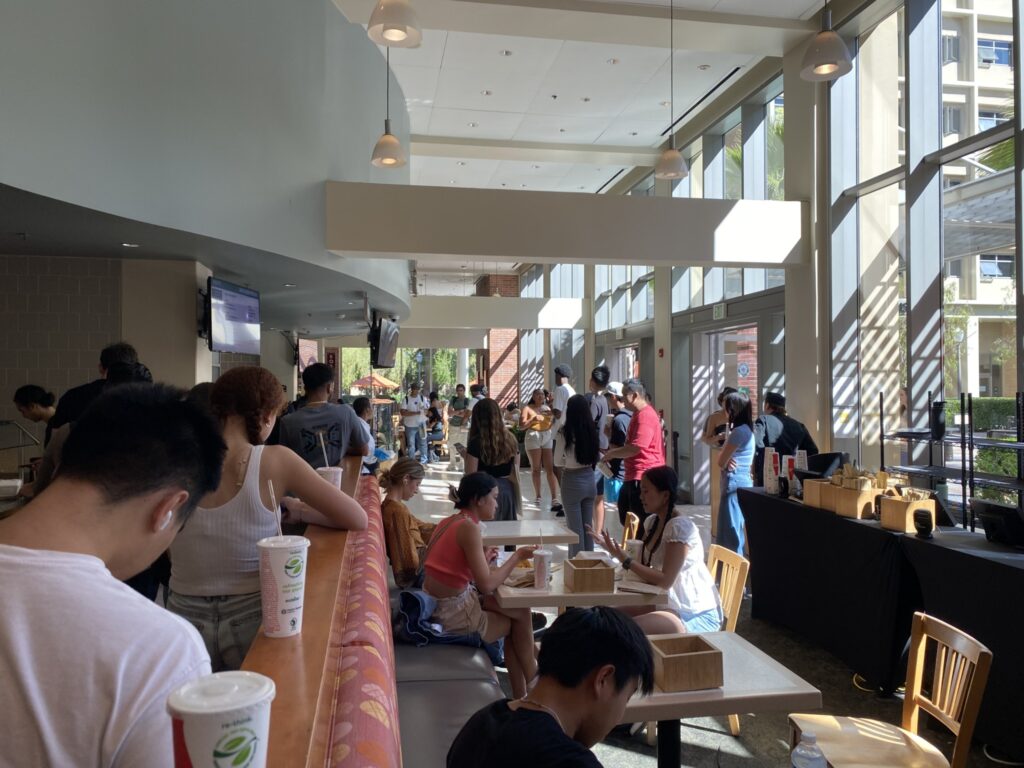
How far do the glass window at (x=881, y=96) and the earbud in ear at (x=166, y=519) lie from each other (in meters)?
6.46

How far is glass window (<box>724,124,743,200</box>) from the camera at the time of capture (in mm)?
8812

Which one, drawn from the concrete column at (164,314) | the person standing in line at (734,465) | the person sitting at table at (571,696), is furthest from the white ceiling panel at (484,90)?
the person sitting at table at (571,696)

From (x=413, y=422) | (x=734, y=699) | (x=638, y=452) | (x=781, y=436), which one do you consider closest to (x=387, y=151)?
(x=638, y=452)

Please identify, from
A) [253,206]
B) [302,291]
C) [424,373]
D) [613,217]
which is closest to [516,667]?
[253,206]

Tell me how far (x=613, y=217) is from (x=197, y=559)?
5.47 m

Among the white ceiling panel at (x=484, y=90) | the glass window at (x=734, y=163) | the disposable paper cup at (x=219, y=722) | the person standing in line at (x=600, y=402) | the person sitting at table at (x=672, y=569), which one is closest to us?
the disposable paper cup at (x=219, y=722)

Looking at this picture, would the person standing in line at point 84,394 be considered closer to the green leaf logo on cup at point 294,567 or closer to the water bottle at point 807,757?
the green leaf logo on cup at point 294,567

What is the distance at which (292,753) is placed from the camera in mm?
935

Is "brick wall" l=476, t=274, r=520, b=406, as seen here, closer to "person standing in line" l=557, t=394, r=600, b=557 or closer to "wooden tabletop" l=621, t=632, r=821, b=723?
"person standing in line" l=557, t=394, r=600, b=557

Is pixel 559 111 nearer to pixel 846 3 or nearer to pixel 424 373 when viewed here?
pixel 846 3

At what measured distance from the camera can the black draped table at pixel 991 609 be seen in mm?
2848

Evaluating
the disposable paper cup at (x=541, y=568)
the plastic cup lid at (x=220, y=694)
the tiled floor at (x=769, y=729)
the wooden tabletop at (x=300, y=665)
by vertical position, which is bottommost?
the tiled floor at (x=769, y=729)

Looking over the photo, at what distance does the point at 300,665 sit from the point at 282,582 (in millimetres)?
185

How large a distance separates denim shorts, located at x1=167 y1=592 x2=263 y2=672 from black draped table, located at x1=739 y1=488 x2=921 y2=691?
316cm
